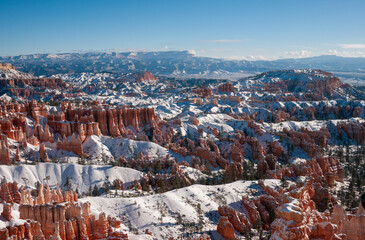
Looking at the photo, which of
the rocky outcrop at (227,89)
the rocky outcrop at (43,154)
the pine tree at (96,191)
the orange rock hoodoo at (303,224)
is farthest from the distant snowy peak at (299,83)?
the orange rock hoodoo at (303,224)

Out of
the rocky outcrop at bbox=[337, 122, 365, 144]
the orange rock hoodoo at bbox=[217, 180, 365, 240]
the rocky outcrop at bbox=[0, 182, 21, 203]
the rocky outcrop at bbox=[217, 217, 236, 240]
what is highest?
the orange rock hoodoo at bbox=[217, 180, 365, 240]

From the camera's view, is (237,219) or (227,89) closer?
(237,219)

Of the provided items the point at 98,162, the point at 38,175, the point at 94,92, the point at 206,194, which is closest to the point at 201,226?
the point at 206,194

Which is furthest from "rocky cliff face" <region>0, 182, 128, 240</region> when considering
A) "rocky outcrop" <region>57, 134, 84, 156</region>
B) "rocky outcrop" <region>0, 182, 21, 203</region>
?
"rocky outcrop" <region>57, 134, 84, 156</region>

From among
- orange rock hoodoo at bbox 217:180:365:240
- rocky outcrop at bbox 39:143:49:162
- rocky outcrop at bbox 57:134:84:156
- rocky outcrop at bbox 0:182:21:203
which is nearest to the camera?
orange rock hoodoo at bbox 217:180:365:240

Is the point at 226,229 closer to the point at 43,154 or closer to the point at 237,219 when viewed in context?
the point at 237,219

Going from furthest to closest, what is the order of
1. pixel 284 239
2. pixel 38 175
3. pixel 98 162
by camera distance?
pixel 98 162
pixel 38 175
pixel 284 239

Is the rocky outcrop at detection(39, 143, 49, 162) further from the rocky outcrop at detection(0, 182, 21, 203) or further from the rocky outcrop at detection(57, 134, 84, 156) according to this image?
the rocky outcrop at detection(0, 182, 21, 203)

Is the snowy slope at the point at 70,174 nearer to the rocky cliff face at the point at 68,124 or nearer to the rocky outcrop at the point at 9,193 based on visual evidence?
the rocky cliff face at the point at 68,124

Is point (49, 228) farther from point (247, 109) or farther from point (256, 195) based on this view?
point (247, 109)

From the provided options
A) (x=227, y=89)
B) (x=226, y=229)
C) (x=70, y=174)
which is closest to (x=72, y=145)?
(x=70, y=174)

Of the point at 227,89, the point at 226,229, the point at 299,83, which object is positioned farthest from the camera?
the point at 299,83
